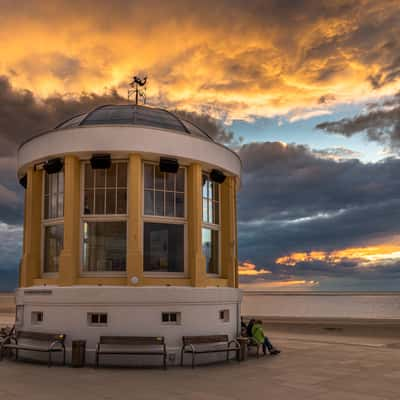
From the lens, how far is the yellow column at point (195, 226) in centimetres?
1744

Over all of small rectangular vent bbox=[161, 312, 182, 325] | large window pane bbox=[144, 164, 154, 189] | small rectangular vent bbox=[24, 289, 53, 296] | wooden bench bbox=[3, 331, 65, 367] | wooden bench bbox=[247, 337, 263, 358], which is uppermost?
large window pane bbox=[144, 164, 154, 189]

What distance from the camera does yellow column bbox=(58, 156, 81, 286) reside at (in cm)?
1656

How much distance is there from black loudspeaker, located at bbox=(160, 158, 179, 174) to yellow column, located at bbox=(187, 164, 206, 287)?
81 centimetres

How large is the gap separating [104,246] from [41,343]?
11.8 ft

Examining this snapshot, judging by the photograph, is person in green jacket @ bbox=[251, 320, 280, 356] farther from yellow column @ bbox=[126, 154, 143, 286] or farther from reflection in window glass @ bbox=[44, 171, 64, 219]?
reflection in window glass @ bbox=[44, 171, 64, 219]

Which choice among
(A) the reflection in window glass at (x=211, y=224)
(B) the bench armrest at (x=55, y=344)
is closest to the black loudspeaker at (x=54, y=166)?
(A) the reflection in window glass at (x=211, y=224)

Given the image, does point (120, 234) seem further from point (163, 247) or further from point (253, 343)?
point (253, 343)

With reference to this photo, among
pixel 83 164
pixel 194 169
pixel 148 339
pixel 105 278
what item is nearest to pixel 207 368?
pixel 148 339

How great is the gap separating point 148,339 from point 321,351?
7.24 meters

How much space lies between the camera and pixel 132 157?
1719 centimetres

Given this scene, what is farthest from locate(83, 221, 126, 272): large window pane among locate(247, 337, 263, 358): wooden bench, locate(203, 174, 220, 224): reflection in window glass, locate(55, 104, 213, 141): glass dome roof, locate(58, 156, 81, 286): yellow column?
locate(247, 337, 263, 358): wooden bench

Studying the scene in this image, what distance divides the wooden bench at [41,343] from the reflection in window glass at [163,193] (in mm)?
4850

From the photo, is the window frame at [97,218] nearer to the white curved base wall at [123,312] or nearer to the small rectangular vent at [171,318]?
the white curved base wall at [123,312]

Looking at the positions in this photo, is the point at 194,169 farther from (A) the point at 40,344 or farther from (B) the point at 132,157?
(A) the point at 40,344
